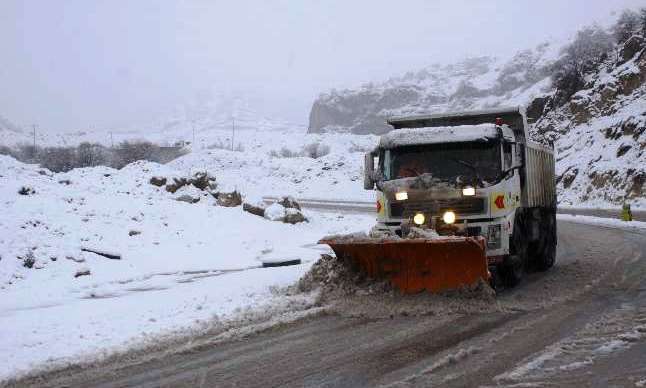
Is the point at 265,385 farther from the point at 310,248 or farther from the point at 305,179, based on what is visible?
the point at 305,179

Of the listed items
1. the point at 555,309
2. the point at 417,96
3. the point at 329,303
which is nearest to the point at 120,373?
the point at 329,303

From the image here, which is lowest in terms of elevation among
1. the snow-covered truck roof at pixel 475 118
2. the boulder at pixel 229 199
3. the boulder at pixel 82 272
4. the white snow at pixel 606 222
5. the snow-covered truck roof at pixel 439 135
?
the boulder at pixel 82 272

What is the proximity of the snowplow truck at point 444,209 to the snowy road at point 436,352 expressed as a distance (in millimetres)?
754

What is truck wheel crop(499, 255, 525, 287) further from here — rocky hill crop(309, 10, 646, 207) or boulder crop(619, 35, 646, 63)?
boulder crop(619, 35, 646, 63)

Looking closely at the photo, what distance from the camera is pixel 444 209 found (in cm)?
873

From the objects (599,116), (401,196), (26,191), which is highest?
(599,116)

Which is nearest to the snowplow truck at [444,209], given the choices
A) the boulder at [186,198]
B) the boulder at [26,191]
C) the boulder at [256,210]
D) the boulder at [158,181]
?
the boulder at [26,191]

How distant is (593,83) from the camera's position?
4100 centimetres

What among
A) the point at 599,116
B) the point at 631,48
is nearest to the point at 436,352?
the point at 599,116

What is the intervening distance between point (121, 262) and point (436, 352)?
9.55 m

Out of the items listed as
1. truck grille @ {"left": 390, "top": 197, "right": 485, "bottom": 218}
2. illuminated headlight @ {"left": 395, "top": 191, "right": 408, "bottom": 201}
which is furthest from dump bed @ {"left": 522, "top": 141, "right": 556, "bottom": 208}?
illuminated headlight @ {"left": 395, "top": 191, "right": 408, "bottom": 201}

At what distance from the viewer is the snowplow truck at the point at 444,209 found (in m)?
8.17

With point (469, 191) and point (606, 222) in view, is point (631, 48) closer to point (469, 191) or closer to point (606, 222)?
point (606, 222)

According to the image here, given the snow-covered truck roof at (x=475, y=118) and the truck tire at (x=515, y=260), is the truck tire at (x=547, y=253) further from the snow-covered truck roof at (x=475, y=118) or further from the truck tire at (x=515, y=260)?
the snow-covered truck roof at (x=475, y=118)
